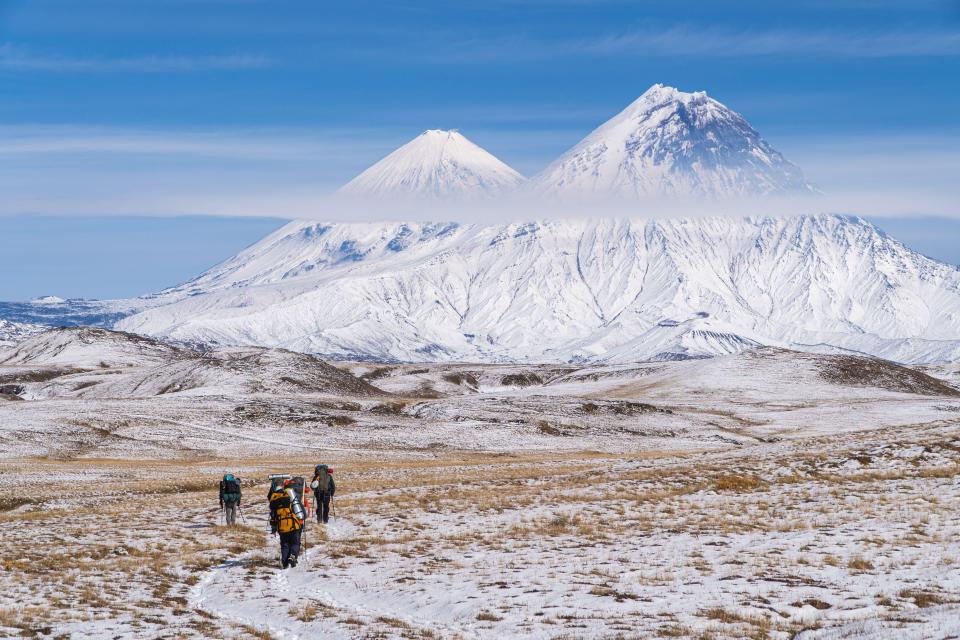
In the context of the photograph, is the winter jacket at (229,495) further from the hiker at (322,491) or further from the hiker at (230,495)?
the hiker at (322,491)

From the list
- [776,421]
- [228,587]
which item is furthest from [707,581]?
[776,421]

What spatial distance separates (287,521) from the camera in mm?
28000

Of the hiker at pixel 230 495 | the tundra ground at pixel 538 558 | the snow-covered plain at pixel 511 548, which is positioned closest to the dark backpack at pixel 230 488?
the hiker at pixel 230 495

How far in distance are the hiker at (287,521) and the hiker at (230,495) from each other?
10.1 metres

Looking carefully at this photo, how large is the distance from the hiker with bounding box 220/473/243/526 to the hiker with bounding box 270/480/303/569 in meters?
10.1

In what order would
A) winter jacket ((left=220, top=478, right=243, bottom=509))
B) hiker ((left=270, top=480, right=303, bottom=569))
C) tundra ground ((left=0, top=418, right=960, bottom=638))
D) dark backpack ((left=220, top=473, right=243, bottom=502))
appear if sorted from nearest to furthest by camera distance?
1. tundra ground ((left=0, top=418, right=960, bottom=638))
2. hiker ((left=270, top=480, right=303, bottom=569))
3. dark backpack ((left=220, top=473, right=243, bottom=502))
4. winter jacket ((left=220, top=478, right=243, bottom=509))

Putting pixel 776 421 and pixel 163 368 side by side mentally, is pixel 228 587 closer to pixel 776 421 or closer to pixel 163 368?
pixel 776 421

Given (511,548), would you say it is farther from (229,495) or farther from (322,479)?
(229,495)

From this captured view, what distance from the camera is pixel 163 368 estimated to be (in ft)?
627

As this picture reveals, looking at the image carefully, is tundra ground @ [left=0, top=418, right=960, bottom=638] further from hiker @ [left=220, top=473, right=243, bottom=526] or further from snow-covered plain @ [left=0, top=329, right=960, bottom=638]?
hiker @ [left=220, top=473, right=243, bottom=526]

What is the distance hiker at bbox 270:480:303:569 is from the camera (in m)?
27.8

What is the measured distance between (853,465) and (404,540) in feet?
82.4

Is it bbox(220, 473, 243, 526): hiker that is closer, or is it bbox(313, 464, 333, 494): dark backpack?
bbox(220, 473, 243, 526): hiker

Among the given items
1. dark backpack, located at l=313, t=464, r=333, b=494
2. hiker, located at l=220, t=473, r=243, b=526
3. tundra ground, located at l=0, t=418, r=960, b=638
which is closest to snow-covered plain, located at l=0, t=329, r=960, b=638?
tundra ground, located at l=0, t=418, r=960, b=638
